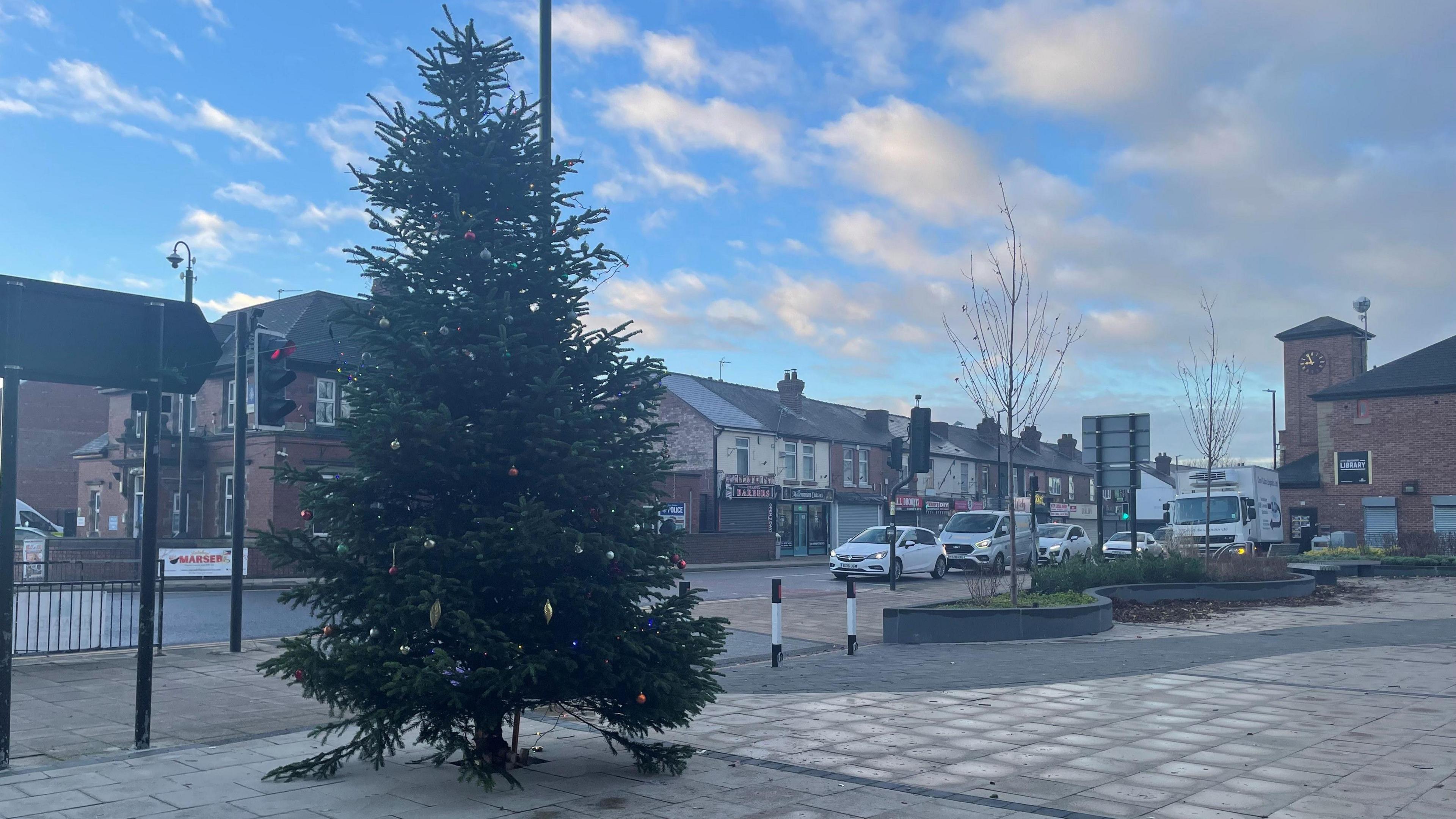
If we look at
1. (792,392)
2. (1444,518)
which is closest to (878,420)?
(792,392)

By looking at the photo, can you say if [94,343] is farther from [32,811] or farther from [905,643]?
[905,643]

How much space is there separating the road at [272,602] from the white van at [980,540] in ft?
2.31

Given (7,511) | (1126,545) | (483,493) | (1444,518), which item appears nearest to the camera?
(483,493)

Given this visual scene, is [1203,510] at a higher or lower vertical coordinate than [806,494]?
lower

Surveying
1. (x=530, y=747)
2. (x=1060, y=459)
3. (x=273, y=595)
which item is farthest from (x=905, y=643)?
(x=1060, y=459)

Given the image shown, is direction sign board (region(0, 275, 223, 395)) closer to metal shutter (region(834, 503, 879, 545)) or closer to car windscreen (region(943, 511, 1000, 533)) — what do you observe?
car windscreen (region(943, 511, 1000, 533))

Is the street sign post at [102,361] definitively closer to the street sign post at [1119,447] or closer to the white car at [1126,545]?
the street sign post at [1119,447]

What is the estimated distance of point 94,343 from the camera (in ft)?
23.8

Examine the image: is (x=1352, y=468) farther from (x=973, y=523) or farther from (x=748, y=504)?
(x=748, y=504)

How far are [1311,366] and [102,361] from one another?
5601 cm

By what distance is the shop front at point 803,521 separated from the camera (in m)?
50.2

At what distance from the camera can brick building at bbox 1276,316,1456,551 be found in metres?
40.2

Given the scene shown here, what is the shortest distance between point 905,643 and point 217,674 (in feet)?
26.2

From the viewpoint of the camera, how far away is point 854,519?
55156mm
